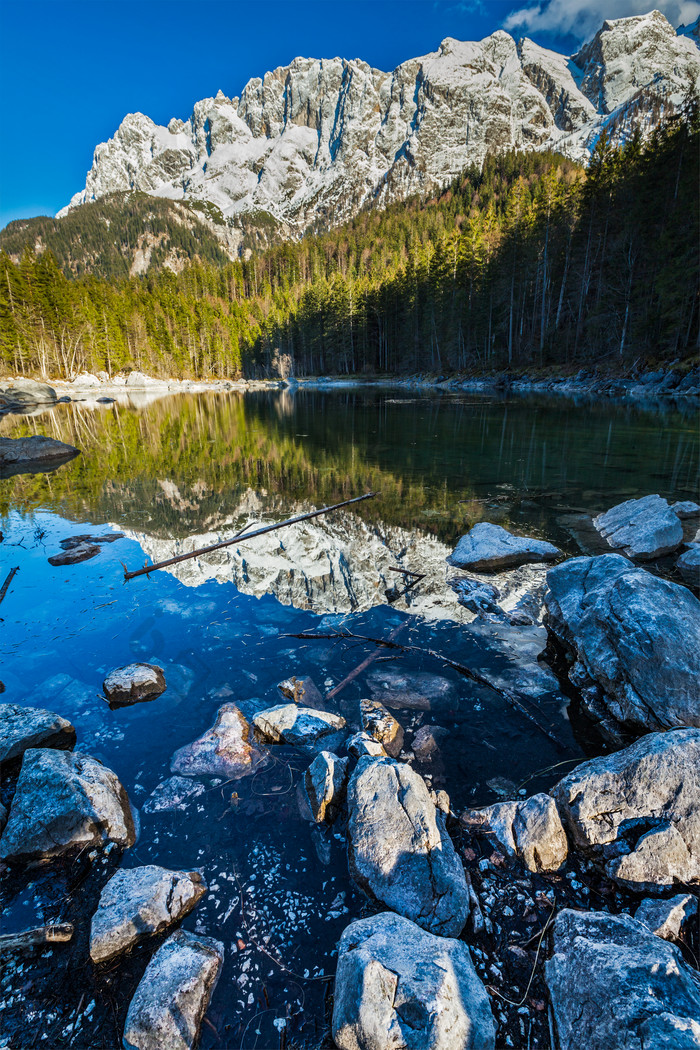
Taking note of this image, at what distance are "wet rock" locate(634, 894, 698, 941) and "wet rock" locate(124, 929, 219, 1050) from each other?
2745 millimetres

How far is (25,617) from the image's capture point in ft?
24.5

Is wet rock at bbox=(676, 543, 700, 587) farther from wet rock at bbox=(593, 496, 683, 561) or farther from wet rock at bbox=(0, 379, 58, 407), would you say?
wet rock at bbox=(0, 379, 58, 407)

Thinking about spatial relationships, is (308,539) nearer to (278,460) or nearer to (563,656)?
(563,656)

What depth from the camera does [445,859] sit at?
126 inches

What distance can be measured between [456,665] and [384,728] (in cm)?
161

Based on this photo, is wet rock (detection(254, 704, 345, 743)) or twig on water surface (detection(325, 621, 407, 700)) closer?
wet rock (detection(254, 704, 345, 743))

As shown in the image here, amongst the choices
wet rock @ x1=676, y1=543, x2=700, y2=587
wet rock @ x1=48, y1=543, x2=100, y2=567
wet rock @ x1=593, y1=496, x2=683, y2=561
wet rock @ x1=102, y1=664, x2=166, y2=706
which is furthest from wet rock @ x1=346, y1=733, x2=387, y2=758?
wet rock @ x1=48, y1=543, x2=100, y2=567

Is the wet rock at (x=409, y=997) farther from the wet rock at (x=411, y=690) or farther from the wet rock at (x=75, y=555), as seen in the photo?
the wet rock at (x=75, y=555)

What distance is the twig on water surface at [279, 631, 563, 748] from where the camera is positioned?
496 cm

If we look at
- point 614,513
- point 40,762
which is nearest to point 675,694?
point 40,762

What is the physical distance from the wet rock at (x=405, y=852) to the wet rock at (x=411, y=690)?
1574mm

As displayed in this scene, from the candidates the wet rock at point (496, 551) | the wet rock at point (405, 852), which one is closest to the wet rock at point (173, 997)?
the wet rock at point (405, 852)

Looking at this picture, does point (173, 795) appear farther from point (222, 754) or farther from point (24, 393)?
point (24, 393)

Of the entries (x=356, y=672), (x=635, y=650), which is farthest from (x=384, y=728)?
(x=635, y=650)
